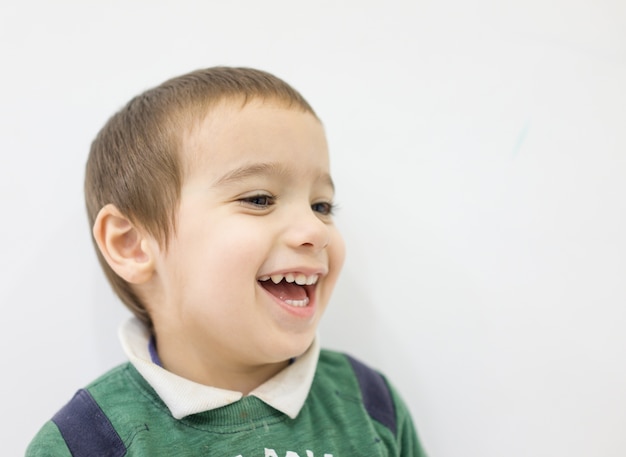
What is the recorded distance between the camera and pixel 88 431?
70 cm

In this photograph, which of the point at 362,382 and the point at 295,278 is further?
the point at 362,382

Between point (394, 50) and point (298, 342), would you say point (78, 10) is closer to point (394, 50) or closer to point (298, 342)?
point (394, 50)

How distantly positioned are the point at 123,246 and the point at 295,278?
237 mm

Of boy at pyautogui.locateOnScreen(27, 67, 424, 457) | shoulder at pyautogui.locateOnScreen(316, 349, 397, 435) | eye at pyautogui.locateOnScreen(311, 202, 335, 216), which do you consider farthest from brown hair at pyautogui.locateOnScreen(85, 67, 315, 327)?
shoulder at pyautogui.locateOnScreen(316, 349, 397, 435)

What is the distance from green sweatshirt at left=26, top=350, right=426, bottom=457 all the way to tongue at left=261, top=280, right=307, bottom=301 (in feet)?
0.45

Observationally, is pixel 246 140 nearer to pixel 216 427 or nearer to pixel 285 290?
pixel 285 290

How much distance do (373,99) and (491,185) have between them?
0.80 ft

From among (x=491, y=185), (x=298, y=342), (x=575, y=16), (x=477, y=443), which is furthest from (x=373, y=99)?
(x=477, y=443)

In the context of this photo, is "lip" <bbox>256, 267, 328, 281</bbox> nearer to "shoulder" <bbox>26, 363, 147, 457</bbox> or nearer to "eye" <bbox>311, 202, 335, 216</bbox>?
"eye" <bbox>311, 202, 335, 216</bbox>

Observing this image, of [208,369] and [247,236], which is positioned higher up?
[247,236]

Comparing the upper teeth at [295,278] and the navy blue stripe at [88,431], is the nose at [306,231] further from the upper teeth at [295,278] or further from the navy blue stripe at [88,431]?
the navy blue stripe at [88,431]

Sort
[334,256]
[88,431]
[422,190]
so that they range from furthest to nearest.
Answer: [422,190] < [334,256] < [88,431]

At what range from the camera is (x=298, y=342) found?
749 mm

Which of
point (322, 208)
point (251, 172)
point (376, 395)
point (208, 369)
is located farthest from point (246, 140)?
point (376, 395)
